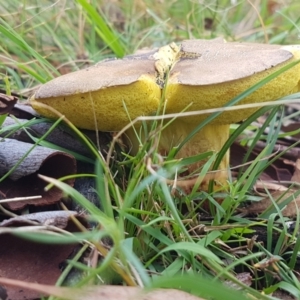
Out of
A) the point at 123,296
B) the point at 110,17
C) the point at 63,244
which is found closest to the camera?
the point at 123,296

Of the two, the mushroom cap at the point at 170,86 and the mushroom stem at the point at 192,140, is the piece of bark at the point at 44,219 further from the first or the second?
the mushroom stem at the point at 192,140

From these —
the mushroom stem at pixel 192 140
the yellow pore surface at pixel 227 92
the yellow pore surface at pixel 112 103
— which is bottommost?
the mushroom stem at pixel 192 140

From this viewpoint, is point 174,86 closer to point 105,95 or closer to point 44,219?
point 105,95

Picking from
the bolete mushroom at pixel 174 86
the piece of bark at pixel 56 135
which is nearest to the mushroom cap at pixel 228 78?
the bolete mushroom at pixel 174 86

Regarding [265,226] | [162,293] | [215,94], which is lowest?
[265,226]

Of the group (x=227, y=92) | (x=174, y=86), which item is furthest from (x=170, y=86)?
(x=227, y=92)

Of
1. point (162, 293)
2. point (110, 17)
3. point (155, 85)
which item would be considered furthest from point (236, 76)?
point (110, 17)

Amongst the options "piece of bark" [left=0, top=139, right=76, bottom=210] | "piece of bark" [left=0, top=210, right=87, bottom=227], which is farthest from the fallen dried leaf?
"piece of bark" [left=0, top=139, right=76, bottom=210]

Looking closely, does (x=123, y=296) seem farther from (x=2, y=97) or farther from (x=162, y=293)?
(x=2, y=97)
